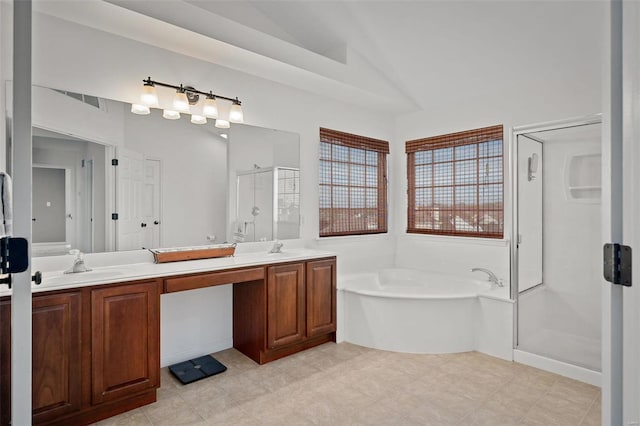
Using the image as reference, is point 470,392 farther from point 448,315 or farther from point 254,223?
point 254,223

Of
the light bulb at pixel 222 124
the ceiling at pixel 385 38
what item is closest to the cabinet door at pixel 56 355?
the light bulb at pixel 222 124

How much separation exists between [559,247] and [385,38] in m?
2.39

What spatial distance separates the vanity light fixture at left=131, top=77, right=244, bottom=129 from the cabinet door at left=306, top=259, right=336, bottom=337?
1.46 meters

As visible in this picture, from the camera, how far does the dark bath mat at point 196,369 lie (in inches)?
104

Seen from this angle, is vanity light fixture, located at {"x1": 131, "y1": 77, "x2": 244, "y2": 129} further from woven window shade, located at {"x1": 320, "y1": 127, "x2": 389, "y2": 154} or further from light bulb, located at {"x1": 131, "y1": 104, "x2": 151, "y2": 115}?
woven window shade, located at {"x1": 320, "y1": 127, "x2": 389, "y2": 154}

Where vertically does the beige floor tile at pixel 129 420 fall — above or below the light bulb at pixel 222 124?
below

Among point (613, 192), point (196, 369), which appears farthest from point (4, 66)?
point (613, 192)

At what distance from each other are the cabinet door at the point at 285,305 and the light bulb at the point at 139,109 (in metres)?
1.52

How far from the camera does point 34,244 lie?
2170mm

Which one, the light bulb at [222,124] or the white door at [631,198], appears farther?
the light bulb at [222,124]

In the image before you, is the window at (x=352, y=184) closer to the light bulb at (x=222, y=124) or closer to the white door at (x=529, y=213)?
the light bulb at (x=222, y=124)

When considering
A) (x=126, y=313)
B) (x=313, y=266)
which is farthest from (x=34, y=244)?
(x=313, y=266)

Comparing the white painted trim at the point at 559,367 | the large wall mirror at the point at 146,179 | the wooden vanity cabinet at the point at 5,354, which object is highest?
the large wall mirror at the point at 146,179

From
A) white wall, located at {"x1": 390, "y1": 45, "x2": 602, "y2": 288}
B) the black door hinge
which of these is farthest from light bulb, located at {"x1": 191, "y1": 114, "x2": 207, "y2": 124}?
the black door hinge
